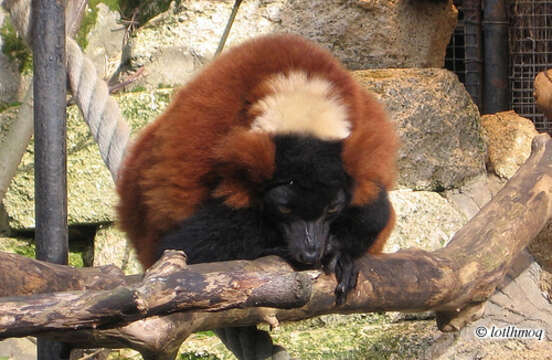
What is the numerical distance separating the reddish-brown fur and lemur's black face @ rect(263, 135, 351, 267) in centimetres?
4

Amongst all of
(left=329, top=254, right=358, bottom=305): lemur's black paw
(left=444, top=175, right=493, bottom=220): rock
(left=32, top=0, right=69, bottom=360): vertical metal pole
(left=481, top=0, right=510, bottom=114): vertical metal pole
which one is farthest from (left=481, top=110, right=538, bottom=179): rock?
(left=32, top=0, right=69, bottom=360): vertical metal pole

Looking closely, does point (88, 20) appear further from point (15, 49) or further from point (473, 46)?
point (473, 46)

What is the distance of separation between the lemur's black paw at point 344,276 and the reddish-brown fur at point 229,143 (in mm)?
210

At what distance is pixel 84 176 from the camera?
4.52 meters

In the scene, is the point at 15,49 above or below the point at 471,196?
above

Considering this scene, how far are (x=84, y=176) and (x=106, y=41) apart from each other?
1098 mm

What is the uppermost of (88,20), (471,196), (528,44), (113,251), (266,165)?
(88,20)

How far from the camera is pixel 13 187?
4.57 meters

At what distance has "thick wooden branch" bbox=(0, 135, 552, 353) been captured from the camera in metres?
1.55

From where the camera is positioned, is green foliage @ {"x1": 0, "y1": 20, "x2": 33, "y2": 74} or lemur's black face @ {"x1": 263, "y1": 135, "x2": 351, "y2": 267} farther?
green foliage @ {"x1": 0, "y1": 20, "x2": 33, "y2": 74}

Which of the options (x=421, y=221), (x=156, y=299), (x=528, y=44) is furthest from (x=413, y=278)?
(x=528, y=44)

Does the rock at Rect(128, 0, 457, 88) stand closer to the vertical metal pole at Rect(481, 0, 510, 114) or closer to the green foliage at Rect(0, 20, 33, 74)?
the green foliage at Rect(0, 20, 33, 74)

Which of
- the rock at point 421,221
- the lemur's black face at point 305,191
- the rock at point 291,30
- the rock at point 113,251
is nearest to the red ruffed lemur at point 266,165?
the lemur's black face at point 305,191

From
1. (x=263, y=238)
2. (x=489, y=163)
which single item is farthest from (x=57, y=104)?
(x=489, y=163)
